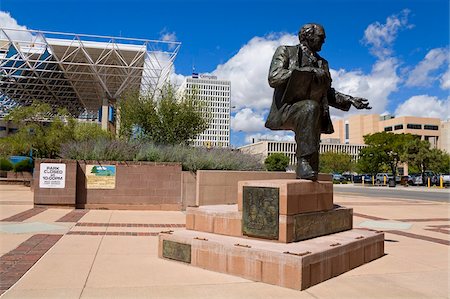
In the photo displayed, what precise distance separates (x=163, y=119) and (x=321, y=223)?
1586 cm

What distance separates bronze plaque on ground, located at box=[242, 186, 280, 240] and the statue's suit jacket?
165cm

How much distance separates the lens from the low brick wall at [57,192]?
1416 centimetres

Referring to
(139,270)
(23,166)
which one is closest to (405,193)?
(23,166)

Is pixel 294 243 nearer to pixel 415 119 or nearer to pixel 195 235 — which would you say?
pixel 195 235

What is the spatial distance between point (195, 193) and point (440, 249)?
8.49 m

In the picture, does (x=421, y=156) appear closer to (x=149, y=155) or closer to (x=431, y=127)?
(x=149, y=155)

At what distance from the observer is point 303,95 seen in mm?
7293

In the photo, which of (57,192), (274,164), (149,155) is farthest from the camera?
(274,164)

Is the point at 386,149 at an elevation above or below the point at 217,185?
above

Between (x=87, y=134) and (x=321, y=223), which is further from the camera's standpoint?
(x=87, y=134)

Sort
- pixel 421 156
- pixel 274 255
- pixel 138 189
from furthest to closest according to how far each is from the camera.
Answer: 1. pixel 421 156
2. pixel 138 189
3. pixel 274 255

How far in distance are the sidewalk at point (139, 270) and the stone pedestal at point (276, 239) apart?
0.18 metres

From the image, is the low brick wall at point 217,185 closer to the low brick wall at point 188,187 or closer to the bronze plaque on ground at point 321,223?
the low brick wall at point 188,187

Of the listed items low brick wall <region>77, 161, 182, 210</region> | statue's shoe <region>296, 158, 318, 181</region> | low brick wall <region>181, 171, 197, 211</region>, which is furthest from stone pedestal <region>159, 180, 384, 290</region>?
low brick wall <region>77, 161, 182, 210</region>
